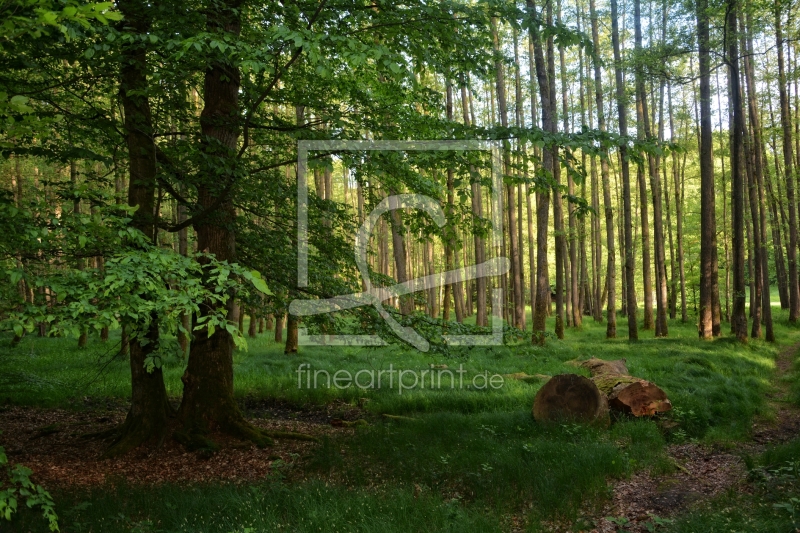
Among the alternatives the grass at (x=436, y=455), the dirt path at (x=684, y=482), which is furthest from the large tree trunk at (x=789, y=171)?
the dirt path at (x=684, y=482)

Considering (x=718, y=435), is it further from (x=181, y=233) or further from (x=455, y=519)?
(x=181, y=233)

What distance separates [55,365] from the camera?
1469cm

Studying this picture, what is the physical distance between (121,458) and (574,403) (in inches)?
270

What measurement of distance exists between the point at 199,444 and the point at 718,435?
7.79 metres

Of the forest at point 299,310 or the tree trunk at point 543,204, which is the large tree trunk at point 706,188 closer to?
the tree trunk at point 543,204

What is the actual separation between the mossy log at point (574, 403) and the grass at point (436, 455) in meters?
0.29

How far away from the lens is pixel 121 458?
7676mm

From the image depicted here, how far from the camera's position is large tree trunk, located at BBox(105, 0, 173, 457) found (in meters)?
7.04

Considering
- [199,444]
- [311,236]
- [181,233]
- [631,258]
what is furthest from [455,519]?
[631,258]

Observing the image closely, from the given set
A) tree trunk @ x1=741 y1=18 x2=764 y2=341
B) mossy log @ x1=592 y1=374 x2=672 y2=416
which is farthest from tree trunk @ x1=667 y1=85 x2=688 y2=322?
mossy log @ x1=592 y1=374 x2=672 y2=416

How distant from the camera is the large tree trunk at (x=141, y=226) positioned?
704 cm

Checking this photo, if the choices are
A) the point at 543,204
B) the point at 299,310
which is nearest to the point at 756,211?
the point at 543,204

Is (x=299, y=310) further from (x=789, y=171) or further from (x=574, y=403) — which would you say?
(x=789, y=171)

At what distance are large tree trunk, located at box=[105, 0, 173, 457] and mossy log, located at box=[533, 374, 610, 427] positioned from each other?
6.00m
